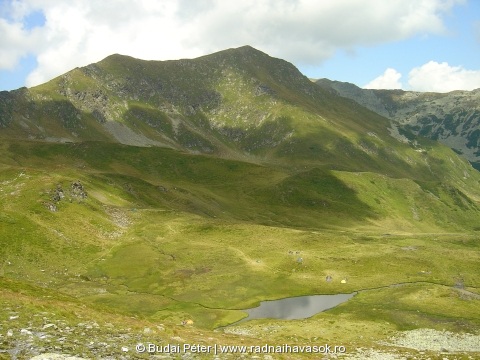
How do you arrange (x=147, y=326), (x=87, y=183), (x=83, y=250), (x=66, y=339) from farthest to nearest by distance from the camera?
(x=87, y=183) → (x=83, y=250) → (x=147, y=326) → (x=66, y=339)

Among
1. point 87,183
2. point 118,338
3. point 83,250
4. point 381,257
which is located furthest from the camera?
point 87,183

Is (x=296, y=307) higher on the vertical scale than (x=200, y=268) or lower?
lower

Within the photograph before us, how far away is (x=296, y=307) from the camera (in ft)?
260

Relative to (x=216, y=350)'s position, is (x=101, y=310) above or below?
above

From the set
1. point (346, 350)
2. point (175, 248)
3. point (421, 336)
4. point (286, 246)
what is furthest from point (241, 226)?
point (346, 350)

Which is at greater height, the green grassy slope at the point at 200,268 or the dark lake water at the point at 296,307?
the green grassy slope at the point at 200,268

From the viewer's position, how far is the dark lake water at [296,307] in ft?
243

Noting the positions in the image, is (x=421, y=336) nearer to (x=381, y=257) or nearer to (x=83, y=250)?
(x=381, y=257)

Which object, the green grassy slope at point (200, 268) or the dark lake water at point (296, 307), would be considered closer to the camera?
the green grassy slope at point (200, 268)

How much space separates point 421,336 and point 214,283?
4193 cm

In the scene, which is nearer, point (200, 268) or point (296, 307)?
point (296, 307)

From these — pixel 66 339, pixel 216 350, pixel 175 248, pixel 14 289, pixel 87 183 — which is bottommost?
pixel 216 350

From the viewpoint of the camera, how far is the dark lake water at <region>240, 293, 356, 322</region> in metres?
74.1

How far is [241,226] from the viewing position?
Result: 427 feet
